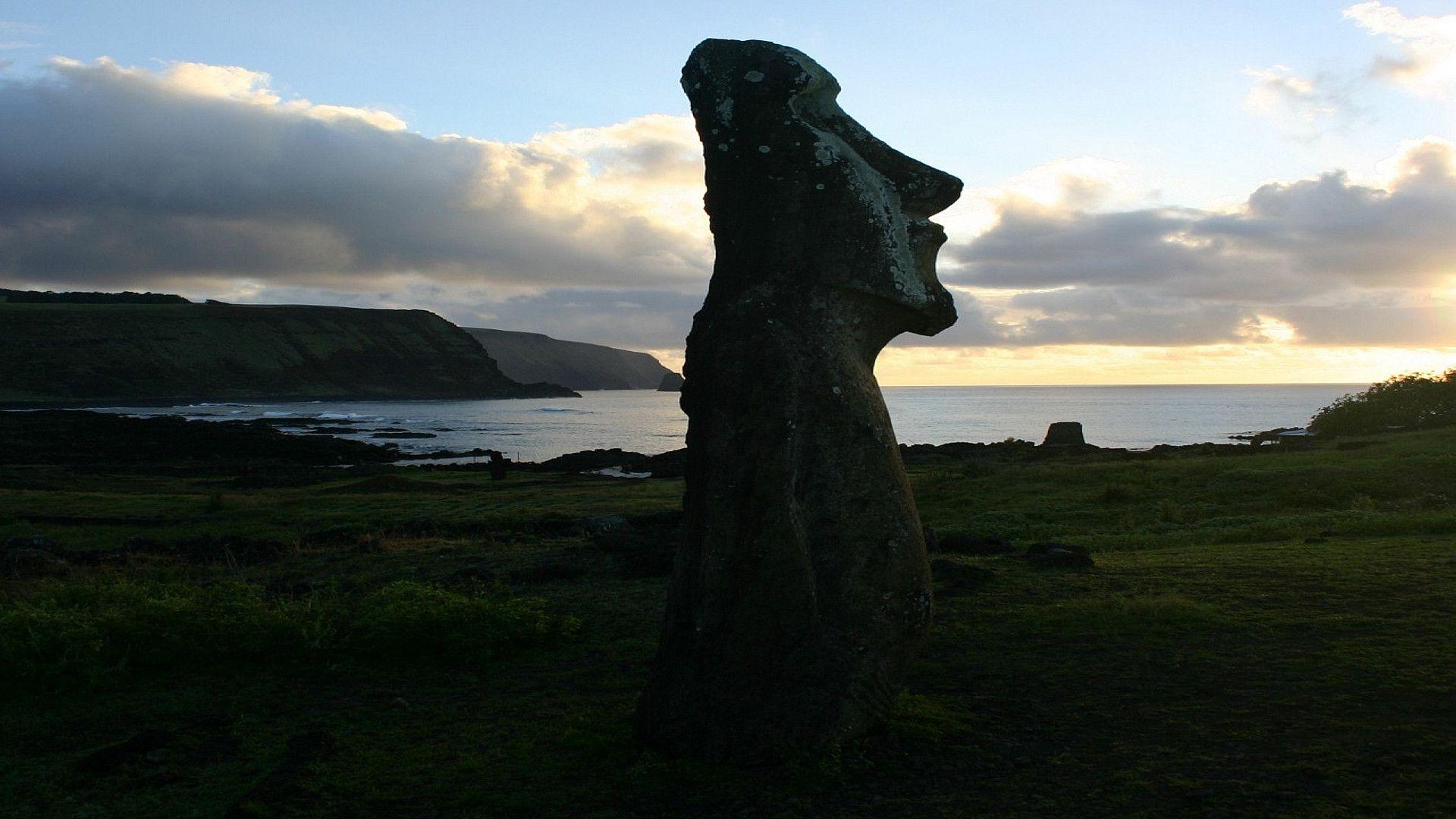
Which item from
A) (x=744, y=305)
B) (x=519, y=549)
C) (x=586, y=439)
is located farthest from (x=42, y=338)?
(x=744, y=305)

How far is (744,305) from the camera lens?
6680mm

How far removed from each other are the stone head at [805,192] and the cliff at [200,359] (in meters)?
140

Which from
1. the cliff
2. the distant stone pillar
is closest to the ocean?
→ the cliff

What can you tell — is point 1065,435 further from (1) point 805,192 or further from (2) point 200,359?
(2) point 200,359

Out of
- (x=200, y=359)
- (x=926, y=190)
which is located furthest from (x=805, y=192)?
(x=200, y=359)

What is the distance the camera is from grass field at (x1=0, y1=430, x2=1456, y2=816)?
5.75m

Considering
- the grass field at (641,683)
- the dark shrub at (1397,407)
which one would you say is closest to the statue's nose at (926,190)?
the grass field at (641,683)

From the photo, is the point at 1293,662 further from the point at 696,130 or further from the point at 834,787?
the point at 696,130

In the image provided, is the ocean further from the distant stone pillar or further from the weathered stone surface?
the weathered stone surface

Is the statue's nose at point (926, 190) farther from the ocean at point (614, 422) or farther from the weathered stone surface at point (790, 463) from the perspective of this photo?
the ocean at point (614, 422)

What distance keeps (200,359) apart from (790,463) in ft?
604

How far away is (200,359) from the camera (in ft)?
556

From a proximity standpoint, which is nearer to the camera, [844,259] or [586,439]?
[844,259]

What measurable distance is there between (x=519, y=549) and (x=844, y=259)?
10.6m
